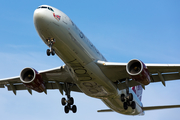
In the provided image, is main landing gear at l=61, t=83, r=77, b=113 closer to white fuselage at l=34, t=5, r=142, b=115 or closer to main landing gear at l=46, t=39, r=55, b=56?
white fuselage at l=34, t=5, r=142, b=115

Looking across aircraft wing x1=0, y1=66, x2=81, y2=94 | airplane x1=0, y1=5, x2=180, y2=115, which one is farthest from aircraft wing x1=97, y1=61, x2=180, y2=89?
aircraft wing x1=0, y1=66, x2=81, y2=94

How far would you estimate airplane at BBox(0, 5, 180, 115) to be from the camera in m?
18.2

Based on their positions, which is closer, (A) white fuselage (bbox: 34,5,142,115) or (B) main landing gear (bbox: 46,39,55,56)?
(A) white fuselage (bbox: 34,5,142,115)

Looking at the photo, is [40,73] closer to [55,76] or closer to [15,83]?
[55,76]

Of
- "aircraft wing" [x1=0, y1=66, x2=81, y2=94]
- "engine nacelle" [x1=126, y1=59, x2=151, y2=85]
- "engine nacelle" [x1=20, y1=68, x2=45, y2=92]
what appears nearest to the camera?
"engine nacelle" [x1=126, y1=59, x2=151, y2=85]

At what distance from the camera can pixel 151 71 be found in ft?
72.4

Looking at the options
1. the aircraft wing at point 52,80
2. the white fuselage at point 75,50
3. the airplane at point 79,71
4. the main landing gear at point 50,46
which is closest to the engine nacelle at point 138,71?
the airplane at point 79,71

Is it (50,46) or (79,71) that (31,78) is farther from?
(50,46)

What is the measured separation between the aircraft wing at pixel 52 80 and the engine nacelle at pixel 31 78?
0.86m

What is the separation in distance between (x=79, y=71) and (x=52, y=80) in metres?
5.46

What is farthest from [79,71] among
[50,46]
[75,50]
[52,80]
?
[52,80]

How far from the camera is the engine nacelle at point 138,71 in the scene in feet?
65.4

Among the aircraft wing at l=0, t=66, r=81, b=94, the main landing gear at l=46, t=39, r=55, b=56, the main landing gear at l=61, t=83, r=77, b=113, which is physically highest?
the main landing gear at l=46, t=39, r=55, b=56

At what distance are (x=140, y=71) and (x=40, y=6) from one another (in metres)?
8.07
